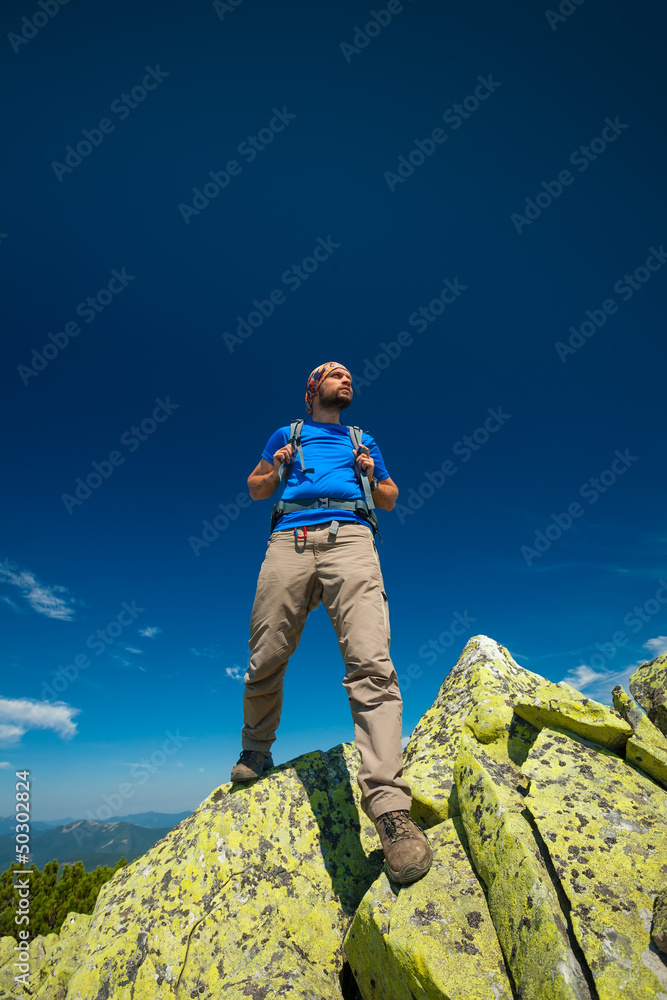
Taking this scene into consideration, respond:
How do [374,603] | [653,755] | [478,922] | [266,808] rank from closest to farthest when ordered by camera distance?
[478,922] → [653,755] → [374,603] → [266,808]

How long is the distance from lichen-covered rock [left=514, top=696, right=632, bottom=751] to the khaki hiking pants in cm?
181

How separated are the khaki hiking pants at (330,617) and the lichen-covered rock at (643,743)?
265 centimetres

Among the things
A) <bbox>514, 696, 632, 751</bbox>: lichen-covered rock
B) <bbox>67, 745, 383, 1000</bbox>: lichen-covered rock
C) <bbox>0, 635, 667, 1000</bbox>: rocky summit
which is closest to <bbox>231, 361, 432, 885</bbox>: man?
<bbox>0, 635, 667, 1000</bbox>: rocky summit

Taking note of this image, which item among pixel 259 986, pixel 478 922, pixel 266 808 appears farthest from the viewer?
pixel 266 808

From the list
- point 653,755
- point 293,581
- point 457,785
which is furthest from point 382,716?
point 653,755

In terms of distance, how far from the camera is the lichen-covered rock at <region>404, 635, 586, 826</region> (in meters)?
5.80

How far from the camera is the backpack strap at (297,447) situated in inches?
275

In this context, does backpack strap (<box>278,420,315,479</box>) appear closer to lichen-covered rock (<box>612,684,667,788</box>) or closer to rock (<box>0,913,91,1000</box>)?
lichen-covered rock (<box>612,684,667,788</box>)

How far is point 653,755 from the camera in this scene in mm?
5129

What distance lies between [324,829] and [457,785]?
2313 millimetres

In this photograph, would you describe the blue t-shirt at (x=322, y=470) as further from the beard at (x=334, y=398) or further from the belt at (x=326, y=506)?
the beard at (x=334, y=398)

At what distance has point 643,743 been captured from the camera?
5.30 meters

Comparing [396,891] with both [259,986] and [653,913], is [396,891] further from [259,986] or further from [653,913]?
[653,913]

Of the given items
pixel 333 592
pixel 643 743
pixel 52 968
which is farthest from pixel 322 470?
pixel 52 968
